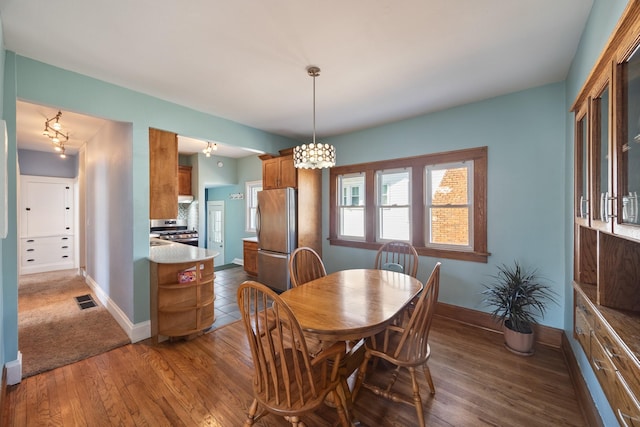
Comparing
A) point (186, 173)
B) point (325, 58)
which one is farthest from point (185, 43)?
point (186, 173)

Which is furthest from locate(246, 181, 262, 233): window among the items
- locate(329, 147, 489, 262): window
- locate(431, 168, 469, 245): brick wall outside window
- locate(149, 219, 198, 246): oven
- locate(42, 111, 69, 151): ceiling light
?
locate(431, 168, 469, 245): brick wall outside window

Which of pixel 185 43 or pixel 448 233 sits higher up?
pixel 185 43

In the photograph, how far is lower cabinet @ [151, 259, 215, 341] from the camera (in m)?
A: 2.78

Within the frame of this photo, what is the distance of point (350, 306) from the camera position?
180 centimetres

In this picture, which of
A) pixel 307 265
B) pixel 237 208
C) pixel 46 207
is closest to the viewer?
pixel 307 265

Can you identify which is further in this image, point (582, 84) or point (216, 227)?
point (216, 227)

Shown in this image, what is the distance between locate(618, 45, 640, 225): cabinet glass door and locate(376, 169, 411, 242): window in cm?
251

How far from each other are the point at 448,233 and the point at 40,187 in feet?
26.5

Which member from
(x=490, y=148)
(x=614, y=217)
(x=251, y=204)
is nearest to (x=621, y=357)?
(x=614, y=217)

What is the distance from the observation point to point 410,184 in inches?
144

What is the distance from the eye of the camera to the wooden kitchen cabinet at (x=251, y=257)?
210 inches

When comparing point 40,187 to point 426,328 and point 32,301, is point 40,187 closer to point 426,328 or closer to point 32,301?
point 32,301

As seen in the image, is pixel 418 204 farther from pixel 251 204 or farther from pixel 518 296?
pixel 251 204

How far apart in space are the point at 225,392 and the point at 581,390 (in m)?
2.65
